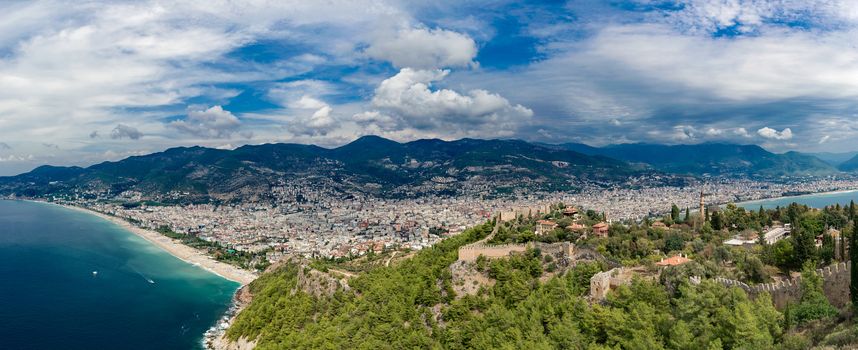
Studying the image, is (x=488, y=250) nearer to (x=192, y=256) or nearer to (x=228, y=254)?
(x=228, y=254)

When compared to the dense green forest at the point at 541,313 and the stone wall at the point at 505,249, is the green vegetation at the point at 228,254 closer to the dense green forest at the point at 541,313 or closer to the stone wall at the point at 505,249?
the dense green forest at the point at 541,313

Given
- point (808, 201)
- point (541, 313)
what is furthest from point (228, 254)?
point (808, 201)

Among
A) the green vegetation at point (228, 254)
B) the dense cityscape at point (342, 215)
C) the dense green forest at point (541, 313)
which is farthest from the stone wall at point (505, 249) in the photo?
the green vegetation at point (228, 254)

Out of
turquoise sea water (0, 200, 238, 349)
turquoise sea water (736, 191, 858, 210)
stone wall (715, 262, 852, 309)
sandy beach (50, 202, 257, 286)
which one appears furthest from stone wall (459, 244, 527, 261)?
turquoise sea water (736, 191, 858, 210)

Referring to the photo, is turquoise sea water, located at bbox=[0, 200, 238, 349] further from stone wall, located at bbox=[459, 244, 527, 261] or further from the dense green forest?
stone wall, located at bbox=[459, 244, 527, 261]

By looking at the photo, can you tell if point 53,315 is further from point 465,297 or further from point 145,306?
point 465,297
